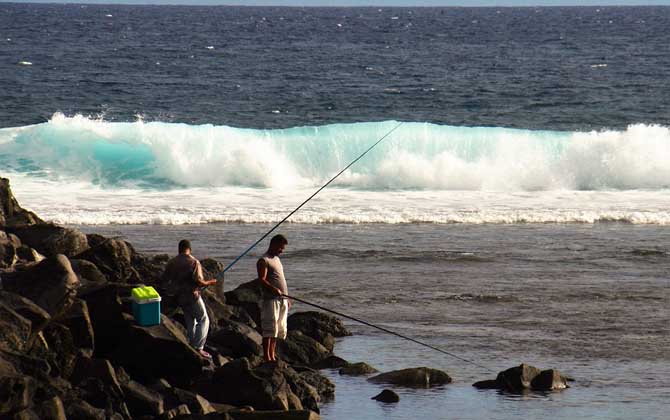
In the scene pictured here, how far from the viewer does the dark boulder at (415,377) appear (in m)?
11.2

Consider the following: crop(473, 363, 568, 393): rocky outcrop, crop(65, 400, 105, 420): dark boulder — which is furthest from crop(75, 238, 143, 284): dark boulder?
crop(473, 363, 568, 393): rocky outcrop

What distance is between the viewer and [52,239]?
12430 mm

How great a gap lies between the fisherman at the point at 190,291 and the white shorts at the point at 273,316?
531mm

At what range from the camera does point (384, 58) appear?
60.2m

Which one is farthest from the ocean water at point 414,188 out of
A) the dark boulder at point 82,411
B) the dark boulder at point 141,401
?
the dark boulder at point 82,411

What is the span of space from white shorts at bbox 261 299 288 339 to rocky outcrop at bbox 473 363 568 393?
1801 mm

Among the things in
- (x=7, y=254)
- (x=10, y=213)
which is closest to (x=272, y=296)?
(x=7, y=254)

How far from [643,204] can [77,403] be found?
642 inches

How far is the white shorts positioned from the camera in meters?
11.3

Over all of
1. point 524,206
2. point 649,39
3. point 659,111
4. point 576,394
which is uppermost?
point 649,39

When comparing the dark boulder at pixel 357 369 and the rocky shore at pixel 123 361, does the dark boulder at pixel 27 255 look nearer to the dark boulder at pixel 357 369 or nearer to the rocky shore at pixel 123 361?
the rocky shore at pixel 123 361

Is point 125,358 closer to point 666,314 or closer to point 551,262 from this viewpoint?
point 666,314

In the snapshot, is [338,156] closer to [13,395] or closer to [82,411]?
[82,411]

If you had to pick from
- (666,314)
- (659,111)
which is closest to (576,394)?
(666,314)
